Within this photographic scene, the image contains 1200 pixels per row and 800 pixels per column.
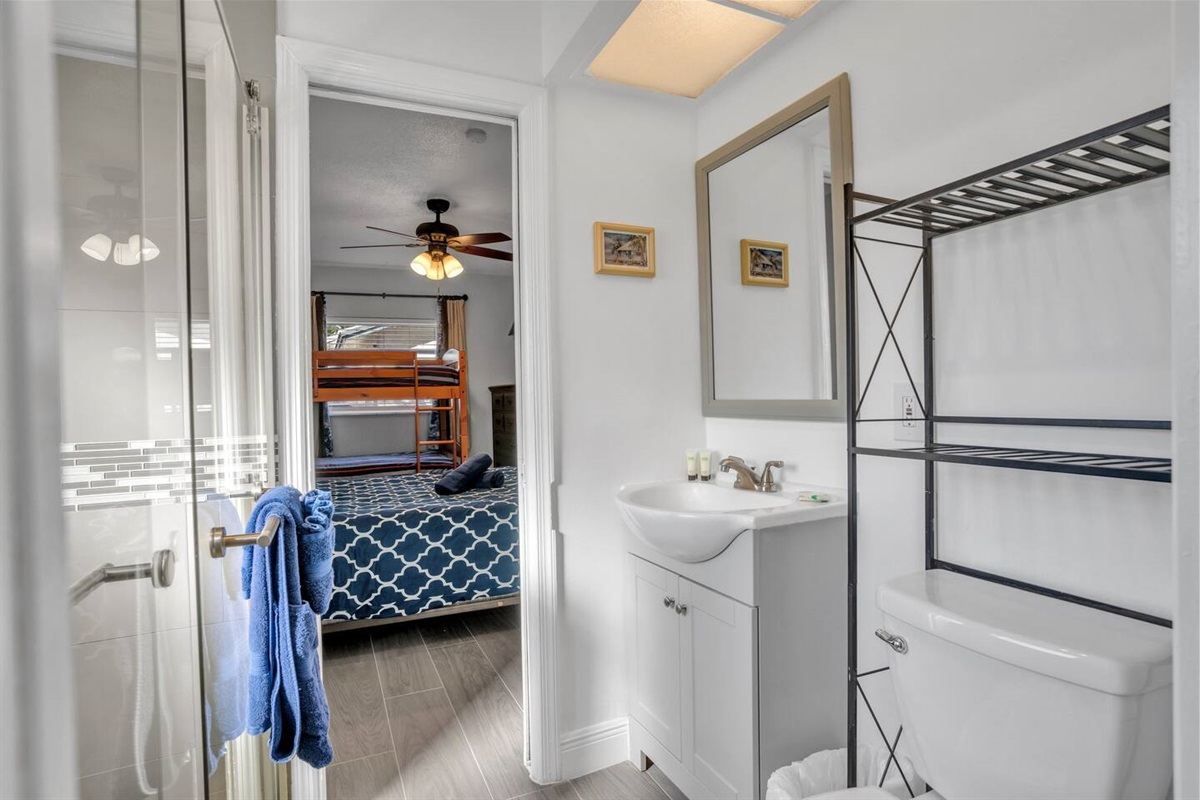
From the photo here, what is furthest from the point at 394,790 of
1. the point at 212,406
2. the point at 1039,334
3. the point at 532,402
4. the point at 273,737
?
the point at 1039,334

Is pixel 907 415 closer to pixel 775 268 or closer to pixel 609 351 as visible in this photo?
pixel 775 268

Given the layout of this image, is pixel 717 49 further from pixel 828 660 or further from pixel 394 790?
pixel 394 790

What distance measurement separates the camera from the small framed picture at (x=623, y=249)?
84.5 inches

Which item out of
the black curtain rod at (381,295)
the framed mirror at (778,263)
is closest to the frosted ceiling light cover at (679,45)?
the framed mirror at (778,263)

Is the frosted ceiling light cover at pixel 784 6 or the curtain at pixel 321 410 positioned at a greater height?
the frosted ceiling light cover at pixel 784 6

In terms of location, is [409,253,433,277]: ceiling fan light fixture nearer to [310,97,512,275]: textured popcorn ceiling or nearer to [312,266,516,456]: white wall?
[310,97,512,275]: textured popcorn ceiling

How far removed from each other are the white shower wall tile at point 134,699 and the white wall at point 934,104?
57.9 inches

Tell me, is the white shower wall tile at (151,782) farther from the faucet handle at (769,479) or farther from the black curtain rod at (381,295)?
the black curtain rod at (381,295)

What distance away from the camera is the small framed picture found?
215cm

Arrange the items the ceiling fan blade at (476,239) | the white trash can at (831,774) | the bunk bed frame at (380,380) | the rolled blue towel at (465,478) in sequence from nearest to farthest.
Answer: the white trash can at (831,774) → the rolled blue towel at (465,478) → the ceiling fan blade at (476,239) → the bunk bed frame at (380,380)

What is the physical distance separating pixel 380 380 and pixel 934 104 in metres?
4.83

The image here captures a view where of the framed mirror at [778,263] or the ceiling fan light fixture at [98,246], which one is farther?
the framed mirror at [778,263]

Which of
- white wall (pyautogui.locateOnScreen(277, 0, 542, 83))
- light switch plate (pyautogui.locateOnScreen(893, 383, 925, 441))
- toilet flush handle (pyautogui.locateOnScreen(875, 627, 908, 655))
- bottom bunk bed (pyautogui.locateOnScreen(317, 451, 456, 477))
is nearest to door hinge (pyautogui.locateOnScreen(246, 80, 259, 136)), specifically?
white wall (pyautogui.locateOnScreen(277, 0, 542, 83))

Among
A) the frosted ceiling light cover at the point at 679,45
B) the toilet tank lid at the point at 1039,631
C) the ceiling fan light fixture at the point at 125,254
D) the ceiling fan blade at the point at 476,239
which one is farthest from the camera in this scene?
the ceiling fan blade at the point at 476,239
